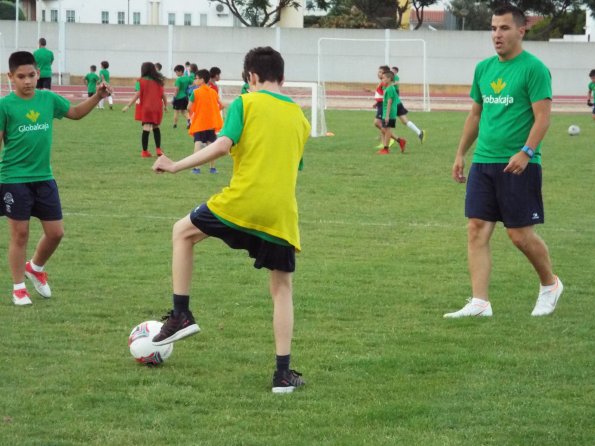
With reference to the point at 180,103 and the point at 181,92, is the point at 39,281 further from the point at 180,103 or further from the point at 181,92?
the point at 181,92

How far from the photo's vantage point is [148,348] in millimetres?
6344

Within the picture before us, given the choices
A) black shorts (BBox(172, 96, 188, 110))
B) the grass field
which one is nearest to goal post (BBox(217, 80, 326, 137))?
black shorts (BBox(172, 96, 188, 110))

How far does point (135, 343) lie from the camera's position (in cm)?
641

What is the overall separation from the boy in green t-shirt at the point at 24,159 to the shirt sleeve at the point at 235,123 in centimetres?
262

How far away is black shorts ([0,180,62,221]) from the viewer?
27.1 feet

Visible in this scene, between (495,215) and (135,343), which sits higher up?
(495,215)

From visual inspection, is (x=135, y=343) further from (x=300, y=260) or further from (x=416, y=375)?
(x=300, y=260)

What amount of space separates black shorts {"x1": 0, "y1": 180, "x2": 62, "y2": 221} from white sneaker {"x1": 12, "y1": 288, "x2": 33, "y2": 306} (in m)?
0.55

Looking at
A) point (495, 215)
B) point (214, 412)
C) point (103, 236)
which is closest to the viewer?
point (214, 412)

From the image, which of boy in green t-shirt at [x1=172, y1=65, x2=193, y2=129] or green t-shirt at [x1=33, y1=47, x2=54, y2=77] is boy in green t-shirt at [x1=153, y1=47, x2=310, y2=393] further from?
green t-shirt at [x1=33, y1=47, x2=54, y2=77]

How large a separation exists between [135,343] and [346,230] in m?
6.33

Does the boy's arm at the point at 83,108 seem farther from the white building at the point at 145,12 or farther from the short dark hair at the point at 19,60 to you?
the white building at the point at 145,12

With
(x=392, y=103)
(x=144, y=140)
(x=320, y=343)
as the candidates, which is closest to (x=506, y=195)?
(x=320, y=343)

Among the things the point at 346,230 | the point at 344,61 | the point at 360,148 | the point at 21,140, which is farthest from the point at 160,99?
the point at 344,61
